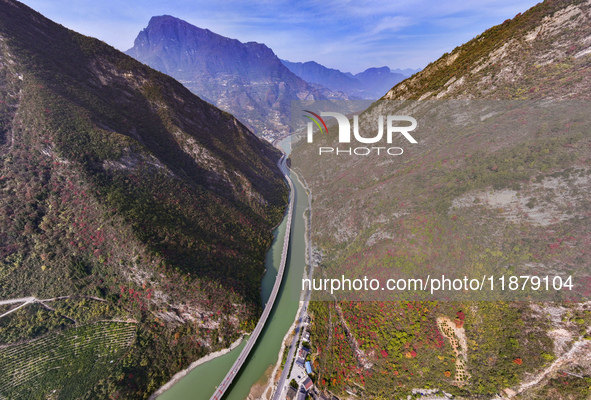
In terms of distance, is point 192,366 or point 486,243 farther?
point 192,366

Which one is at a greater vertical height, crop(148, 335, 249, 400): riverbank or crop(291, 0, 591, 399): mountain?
crop(291, 0, 591, 399): mountain

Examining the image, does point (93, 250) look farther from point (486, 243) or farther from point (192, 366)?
point (486, 243)

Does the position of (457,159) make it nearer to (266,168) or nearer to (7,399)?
(266,168)

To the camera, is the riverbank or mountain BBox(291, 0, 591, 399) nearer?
mountain BBox(291, 0, 591, 399)

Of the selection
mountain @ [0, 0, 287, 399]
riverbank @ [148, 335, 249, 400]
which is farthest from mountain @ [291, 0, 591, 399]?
mountain @ [0, 0, 287, 399]

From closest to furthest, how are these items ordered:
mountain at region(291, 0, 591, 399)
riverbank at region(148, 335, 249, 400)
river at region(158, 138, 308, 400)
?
mountain at region(291, 0, 591, 399), riverbank at region(148, 335, 249, 400), river at region(158, 138, 308, 400)

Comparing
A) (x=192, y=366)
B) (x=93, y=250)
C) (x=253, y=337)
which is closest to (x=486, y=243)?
(x=253, y=337)

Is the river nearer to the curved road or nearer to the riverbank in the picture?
the riverbank
